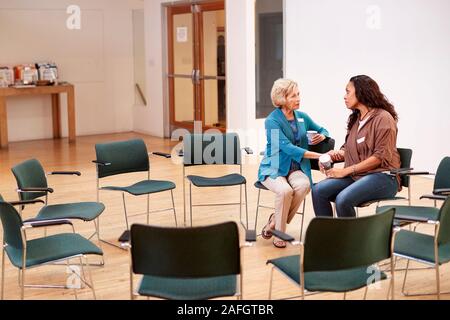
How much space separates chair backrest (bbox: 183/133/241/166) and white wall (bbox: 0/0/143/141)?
6.21 meters

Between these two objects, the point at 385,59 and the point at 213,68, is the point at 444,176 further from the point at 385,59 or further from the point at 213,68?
the point at 213,68

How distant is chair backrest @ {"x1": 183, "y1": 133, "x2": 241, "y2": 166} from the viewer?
668cm

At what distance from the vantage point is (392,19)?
28.6 ft

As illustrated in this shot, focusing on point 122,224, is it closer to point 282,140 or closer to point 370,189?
point 282,140

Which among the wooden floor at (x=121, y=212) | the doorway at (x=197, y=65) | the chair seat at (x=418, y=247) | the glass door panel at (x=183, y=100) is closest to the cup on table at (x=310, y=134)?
the wooden floor at (x=121, y=212)

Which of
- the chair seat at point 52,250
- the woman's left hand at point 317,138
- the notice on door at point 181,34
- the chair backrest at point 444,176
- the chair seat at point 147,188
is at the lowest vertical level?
the chair seat at point 52,250

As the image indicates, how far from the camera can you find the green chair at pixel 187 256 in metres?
3.54

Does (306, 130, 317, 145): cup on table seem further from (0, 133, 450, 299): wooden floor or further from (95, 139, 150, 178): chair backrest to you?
(95, 139, 150, 178): chair backrest

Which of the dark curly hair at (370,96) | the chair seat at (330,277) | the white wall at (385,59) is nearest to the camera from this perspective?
the chair seat at (330,277)

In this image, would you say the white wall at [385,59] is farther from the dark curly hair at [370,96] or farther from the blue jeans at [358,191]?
the blue jeans at [358,191]

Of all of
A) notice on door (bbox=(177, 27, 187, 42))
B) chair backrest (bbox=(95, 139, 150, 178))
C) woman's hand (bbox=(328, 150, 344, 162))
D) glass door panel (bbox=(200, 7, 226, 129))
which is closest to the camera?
woman's hand (bbox=(328, 150, 344, 162))

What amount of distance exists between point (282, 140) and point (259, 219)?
4.04 ft

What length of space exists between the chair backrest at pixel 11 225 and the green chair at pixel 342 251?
1568 millimetres

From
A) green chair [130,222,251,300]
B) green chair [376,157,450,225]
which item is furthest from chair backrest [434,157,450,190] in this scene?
green chair [130,222,251,300]
